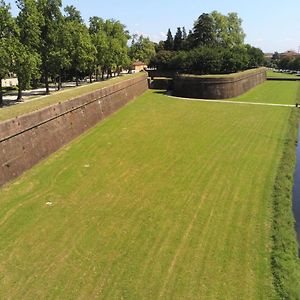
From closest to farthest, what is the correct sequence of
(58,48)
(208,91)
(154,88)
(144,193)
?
(144,193) < (58,48) < (208,91) < (154,88)

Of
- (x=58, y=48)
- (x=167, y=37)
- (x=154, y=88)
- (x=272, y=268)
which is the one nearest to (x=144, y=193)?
(x=272, y=268)

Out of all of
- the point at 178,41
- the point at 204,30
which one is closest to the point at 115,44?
the point at 204,30

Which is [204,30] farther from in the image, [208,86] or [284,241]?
[284,241]

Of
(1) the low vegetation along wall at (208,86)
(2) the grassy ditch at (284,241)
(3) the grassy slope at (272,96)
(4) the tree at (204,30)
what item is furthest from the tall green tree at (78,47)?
(4) the tree at (204,30)

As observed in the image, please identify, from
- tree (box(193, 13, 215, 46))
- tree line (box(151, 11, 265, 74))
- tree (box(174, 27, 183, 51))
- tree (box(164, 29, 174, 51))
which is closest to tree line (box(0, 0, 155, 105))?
tree line (box(151, 11, 265, 74))

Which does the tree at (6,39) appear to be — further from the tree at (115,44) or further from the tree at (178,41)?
the tree at (178,41)

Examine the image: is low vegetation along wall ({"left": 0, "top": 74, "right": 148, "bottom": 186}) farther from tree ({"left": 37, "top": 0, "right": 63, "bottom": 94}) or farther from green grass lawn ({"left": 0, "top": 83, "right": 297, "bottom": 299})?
tree ({"left": 37, "top": 0, "right": 63, "bottom": 94})

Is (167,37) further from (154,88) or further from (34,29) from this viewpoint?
(34,29)
